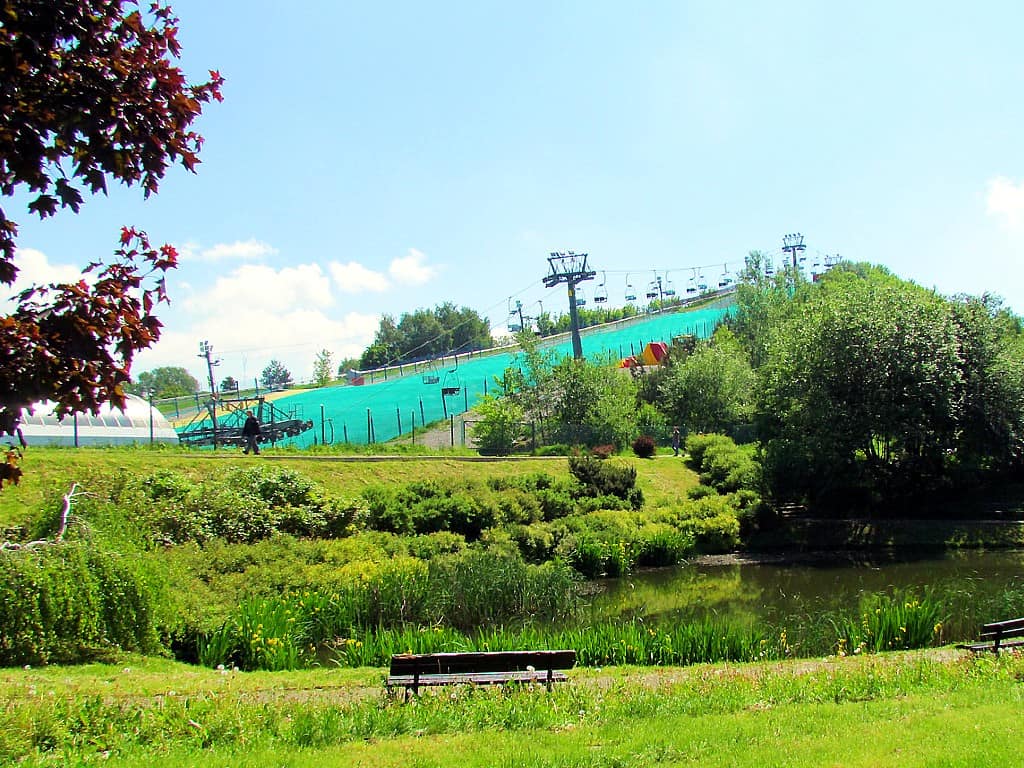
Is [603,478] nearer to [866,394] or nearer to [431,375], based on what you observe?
[866,394]

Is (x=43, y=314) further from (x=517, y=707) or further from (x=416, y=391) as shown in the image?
(x=416, y=391)

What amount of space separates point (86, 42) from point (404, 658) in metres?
7.46

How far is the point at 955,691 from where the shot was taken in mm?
9383

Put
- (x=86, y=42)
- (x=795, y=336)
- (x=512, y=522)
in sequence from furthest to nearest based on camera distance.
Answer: (x=795, y=336) → (x=512, y=522) → (x=86, y=42)

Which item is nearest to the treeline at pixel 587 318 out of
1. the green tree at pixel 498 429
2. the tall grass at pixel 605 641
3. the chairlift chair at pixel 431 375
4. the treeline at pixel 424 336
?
the treeline at pixel 424 336

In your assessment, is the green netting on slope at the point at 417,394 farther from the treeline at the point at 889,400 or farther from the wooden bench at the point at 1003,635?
the wooden bench at the point at 1003,635

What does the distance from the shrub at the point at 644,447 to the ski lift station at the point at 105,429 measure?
23866mm

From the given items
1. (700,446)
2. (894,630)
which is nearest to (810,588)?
(894,630)

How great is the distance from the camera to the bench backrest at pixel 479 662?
9.80 meters

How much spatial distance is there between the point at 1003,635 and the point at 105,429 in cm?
4163

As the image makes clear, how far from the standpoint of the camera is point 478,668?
33.3ft

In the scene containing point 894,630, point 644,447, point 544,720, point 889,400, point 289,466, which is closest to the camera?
point 544,720

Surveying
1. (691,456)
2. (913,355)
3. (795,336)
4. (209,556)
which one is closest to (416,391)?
(691,456)

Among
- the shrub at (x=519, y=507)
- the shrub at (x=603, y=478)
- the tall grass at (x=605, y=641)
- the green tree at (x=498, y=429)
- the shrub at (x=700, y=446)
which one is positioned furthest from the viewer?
the green tree at (x=498, y=429)
